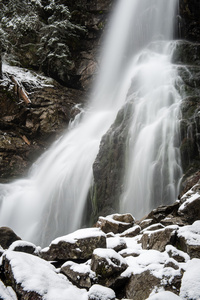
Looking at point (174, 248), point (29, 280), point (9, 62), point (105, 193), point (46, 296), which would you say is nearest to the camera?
point (46, 296)

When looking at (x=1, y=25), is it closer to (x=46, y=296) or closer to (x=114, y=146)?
(x=114, y=146)

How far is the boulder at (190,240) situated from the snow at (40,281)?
1.73 m

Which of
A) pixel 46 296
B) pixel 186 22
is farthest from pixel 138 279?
pixel 186 22

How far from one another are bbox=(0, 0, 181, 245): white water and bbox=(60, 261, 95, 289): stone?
4.89 metres

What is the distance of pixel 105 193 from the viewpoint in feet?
31.2

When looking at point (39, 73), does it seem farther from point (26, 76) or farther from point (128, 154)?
point (128, 154)

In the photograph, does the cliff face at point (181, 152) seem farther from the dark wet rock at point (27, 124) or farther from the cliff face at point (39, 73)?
the cliff face at point (39, 73)

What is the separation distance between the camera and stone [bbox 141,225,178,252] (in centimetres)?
398

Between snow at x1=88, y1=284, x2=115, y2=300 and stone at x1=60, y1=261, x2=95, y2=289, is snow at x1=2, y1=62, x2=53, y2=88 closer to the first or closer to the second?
stone at x1=60, y1=261, x2=95, y2=289

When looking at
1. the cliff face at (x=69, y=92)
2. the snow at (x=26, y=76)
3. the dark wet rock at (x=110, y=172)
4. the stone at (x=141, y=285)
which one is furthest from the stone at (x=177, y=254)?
the snow at (x=26, y=76)

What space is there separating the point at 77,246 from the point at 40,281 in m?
1.36

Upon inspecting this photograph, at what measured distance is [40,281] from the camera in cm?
289

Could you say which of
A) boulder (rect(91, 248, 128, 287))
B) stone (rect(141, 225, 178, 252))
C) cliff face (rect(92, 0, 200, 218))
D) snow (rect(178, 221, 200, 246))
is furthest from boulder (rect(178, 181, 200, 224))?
boulder (rect(91, 248, 128, 287))

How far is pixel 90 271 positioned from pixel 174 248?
4.54ft
